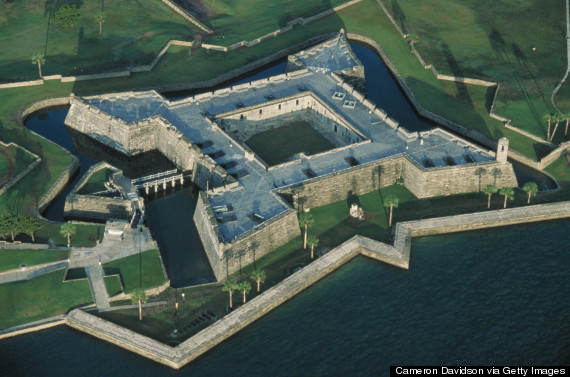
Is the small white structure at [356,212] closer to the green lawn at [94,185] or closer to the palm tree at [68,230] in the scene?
the green lawn at [94,185]

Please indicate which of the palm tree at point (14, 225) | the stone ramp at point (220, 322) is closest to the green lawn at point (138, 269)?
the stone ramp at point (220, 322)

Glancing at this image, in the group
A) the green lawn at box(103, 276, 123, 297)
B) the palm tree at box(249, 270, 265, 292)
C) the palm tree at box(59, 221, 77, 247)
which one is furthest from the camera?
the palm tree at box(59, 221, 77, 247)

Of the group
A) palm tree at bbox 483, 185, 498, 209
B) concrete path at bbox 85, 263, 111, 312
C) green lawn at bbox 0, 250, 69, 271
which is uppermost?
palm tree at bbox 483, 185, 498, 209

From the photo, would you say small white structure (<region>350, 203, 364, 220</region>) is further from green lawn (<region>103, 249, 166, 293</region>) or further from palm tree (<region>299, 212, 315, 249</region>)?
green lawn (<region>103, 249, 166, 293</region>)

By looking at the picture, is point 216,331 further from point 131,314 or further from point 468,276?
point 468,276

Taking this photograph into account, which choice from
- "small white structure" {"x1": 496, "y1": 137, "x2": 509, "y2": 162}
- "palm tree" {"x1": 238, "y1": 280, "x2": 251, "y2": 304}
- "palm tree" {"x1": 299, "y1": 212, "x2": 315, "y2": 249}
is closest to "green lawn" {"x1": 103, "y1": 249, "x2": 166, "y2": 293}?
"palm tree" {"x1": 238, "y1": 280, "x2": 251, "y2": 304}

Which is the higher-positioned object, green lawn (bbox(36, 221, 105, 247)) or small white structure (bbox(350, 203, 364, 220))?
small white structure (bbox(350, 203, 364, 220))

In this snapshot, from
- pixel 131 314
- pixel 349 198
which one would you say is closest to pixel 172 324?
pixel 131 314
